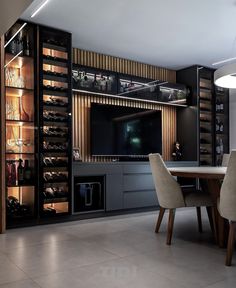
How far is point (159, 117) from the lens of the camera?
595cm

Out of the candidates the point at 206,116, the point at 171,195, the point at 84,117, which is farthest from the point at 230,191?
the point at 206,116

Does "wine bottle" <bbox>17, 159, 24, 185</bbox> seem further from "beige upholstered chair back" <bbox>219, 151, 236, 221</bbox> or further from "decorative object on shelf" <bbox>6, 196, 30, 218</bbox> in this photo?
"beige upholstered chair back" <bbox>219, 151, 236, 221</bbox>

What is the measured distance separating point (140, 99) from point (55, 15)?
7.34ft

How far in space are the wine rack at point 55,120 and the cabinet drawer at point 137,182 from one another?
1032mm

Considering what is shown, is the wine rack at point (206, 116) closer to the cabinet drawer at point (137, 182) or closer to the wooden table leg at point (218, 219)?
the cabinet drawer at point (137, 182)

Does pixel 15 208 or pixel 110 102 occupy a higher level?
pixel 110 102

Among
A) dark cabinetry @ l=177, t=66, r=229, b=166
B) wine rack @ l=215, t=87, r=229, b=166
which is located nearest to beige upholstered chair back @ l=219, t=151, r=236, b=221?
dark cabinetry @ l=177, t=66, r=229, b=166

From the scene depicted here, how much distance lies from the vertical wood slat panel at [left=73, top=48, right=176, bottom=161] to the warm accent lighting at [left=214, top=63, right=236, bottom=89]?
2.16m

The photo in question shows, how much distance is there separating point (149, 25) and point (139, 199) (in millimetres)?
2762

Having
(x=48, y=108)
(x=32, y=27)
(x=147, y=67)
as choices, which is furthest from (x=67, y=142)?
(x=147, y=67)

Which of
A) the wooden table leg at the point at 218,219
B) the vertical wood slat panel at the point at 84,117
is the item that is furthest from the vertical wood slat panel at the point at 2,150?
the wooden table leg at the point at 218,219

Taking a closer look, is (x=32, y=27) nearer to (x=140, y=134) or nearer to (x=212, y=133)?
(x=140, y=134)

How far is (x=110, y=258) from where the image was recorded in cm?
269

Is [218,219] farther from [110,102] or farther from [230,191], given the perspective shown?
[110,102]
